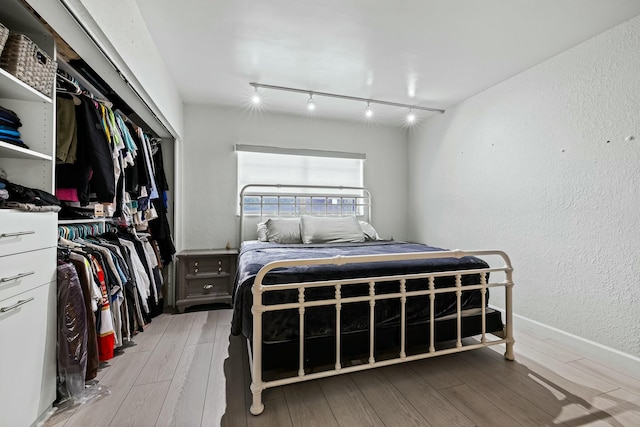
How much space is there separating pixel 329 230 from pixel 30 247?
90.1 inches

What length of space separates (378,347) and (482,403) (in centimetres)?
58

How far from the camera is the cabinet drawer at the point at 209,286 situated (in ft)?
9.30

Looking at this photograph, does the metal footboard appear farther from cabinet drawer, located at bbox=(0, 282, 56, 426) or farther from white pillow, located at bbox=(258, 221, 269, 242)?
white pillow, located at bbox=(258, 221, 269, 242)

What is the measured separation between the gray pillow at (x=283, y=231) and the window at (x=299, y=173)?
1.63 feet

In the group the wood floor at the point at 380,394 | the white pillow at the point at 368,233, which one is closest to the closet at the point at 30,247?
the wood floor at the point at 380,394

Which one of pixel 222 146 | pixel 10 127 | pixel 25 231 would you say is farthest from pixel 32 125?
pixel 222 146

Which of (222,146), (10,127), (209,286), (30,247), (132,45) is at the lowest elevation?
(209,286)

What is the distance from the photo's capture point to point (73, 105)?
5.40 ft

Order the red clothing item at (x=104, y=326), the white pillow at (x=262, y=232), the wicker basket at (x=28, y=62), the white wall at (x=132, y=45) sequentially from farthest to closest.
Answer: the white pillow at (x=262, y=232) → the red clothing item at (x=104, y=326) → the white wall at (x=132, y=45) → the wicker basket at (x=28, y=62)

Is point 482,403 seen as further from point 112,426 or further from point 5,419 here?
point 5,419

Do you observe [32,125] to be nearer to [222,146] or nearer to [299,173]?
[222,146]

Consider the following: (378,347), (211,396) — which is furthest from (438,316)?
(211,396)

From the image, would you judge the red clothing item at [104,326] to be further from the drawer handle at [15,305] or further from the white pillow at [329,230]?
the white pillow at [329,230]

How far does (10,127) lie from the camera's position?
1253 mm
